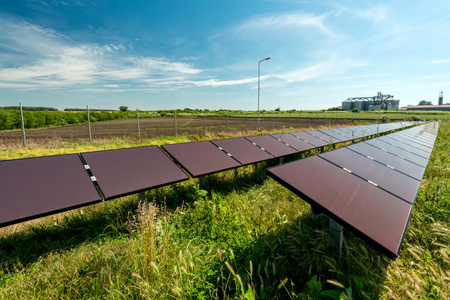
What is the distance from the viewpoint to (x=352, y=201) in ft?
8.05

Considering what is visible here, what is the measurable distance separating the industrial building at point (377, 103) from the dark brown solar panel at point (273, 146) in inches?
5243

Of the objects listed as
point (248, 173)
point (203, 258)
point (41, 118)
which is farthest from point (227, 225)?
point (41, 118)

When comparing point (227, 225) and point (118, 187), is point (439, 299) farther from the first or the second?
point (118, 187)

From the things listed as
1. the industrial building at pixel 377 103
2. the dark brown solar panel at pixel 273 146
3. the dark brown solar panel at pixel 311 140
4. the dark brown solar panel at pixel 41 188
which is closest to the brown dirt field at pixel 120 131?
the dark brown solar panel at pixel 311 140

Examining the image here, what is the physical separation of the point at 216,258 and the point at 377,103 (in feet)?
483

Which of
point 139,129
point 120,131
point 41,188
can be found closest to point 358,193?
point 41,188

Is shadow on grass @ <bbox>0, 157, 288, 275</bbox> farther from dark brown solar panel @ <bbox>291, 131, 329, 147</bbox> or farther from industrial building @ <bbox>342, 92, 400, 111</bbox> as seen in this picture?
industrial building @ <bbox>342, 92, 400, 111</bbox>

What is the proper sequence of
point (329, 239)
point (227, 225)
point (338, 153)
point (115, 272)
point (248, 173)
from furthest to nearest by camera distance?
point (248, 173)
point (338, 153)
point (227, 225)
point (329, 239)
point (115, 272)

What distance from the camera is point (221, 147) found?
6664 millimetres

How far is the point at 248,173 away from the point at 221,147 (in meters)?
1.62

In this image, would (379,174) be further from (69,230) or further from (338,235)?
(69,230)

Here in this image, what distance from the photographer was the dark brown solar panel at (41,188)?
2.97 m

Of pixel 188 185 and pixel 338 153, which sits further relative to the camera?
pixel 188 185

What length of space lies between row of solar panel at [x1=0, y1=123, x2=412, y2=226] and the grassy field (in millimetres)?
677
